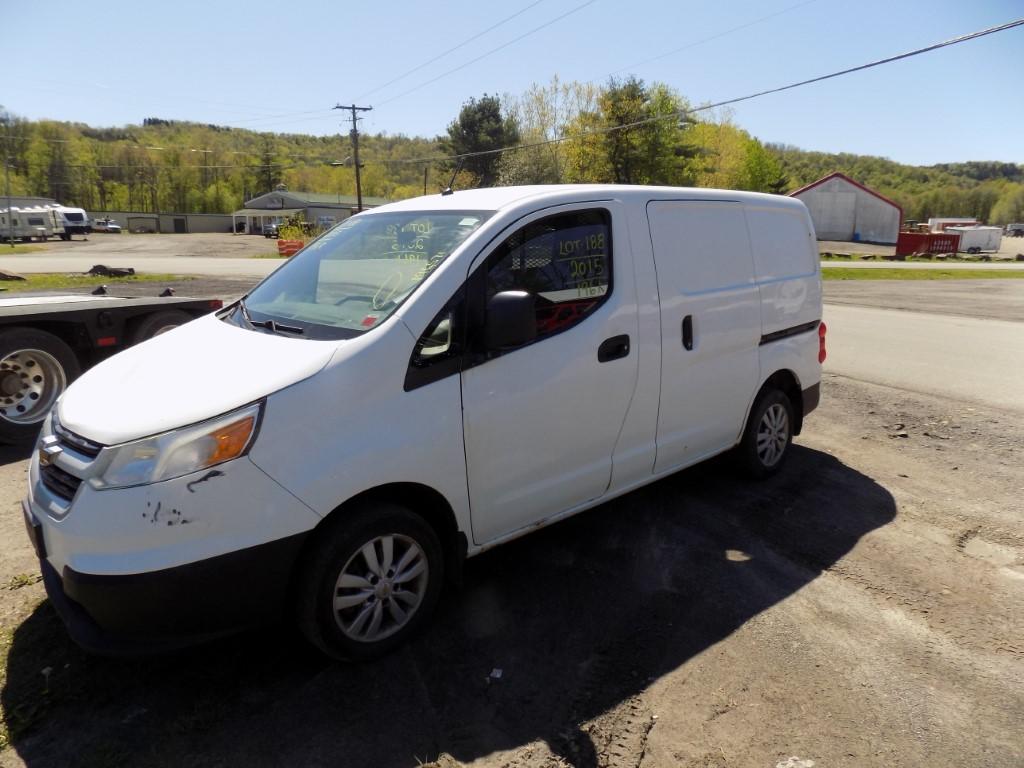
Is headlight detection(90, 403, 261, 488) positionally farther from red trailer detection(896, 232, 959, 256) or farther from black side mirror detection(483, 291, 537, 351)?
red trailer detection(896, 232, 959, 256)

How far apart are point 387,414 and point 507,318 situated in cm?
65

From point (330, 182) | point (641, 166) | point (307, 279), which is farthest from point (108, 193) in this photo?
point (307, 279)

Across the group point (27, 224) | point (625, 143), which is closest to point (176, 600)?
point (625, 143)

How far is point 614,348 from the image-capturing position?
3.57 metres

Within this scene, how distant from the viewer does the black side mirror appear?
9.59 ft

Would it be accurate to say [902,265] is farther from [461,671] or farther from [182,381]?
[182,381]

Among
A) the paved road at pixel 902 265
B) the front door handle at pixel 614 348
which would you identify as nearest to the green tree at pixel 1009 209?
the paved road at pixel 902 265

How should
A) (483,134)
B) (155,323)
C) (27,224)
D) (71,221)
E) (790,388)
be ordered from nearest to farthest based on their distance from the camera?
(790,388) → (155,323) → (27,224) → (71,221) → (483,134)

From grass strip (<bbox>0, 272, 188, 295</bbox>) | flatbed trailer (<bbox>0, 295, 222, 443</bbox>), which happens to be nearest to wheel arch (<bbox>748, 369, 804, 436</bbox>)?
flatbed trailer (<bbox>0, 295, 222, 443</bbox>)

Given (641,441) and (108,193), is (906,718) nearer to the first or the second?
(641,441)

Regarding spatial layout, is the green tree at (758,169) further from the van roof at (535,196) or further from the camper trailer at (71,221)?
the van roof at (535,196)

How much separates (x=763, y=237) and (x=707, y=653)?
9.57ft

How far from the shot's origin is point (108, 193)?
117 meters

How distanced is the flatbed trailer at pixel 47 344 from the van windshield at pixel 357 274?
297 cm
